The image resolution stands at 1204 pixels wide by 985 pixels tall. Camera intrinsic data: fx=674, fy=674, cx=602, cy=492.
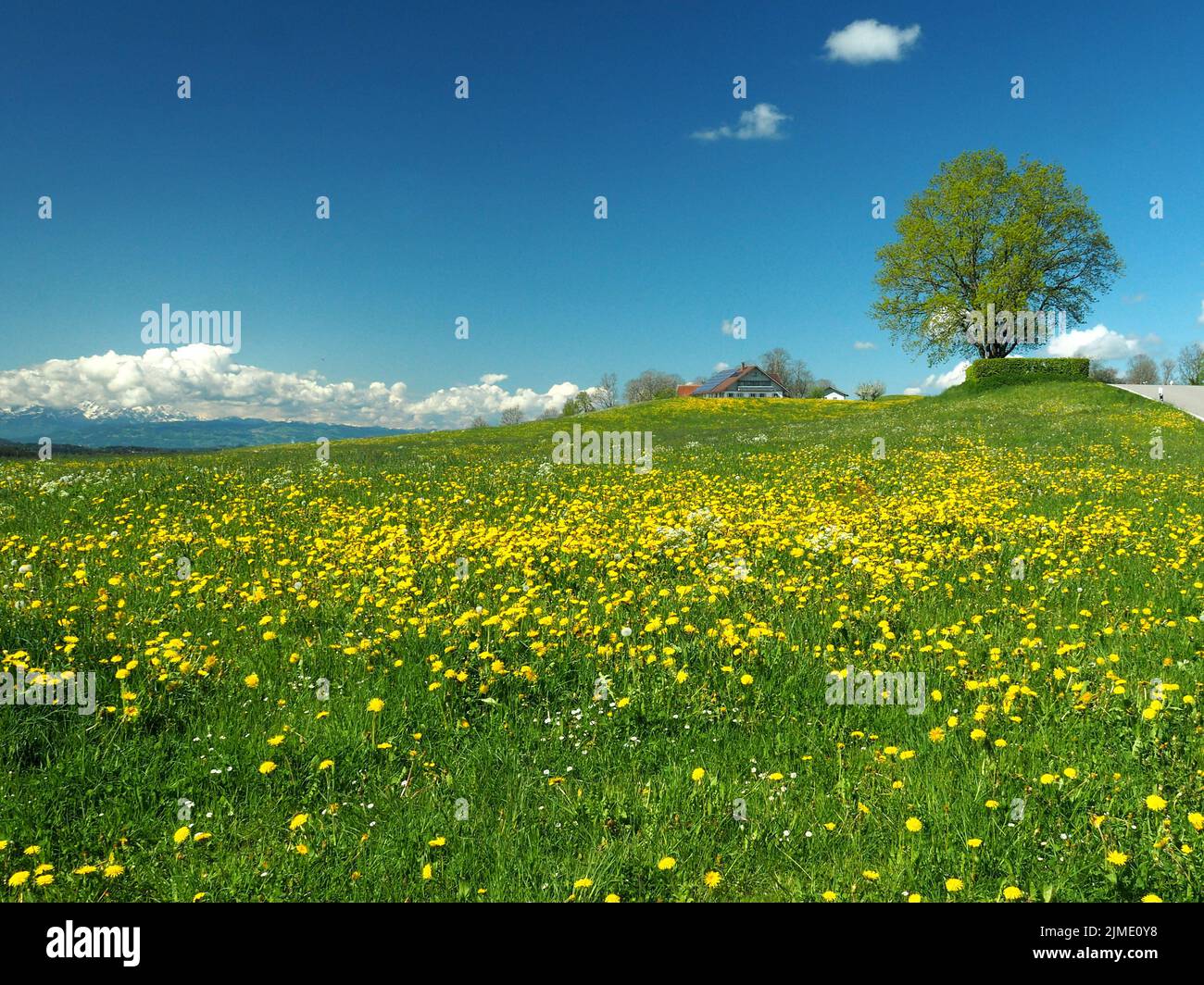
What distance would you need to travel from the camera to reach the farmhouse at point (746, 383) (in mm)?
133500

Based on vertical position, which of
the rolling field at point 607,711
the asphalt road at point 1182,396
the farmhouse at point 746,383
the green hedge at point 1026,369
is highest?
the farmhouse at point 746,383

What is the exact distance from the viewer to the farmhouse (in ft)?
438

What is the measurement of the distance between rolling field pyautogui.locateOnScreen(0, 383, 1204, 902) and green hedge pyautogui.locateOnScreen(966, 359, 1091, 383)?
136ft

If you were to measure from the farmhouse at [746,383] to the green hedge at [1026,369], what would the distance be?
8432 cm

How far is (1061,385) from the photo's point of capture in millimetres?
41844

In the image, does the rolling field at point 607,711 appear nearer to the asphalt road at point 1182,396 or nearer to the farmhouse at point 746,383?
the asphalt road at point 1182,396

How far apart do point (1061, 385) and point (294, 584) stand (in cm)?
4754

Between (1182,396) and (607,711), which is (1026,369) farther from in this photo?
(607,711)

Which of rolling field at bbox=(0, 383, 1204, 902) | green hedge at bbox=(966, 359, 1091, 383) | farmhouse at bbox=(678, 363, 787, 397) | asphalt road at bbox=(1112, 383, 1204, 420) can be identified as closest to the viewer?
rolling field at bbox=(0, 383, 1204, 902)

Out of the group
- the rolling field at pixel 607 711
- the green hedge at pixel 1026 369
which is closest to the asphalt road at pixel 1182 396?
the green hedge at pixel 1026 369

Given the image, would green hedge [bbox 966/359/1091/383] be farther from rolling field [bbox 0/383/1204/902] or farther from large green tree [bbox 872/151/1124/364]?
rolling field [bbox 0/383/1204/902]

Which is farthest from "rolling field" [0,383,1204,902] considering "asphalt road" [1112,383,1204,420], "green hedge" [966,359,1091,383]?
"green hedge" [966,359,1091,383]
